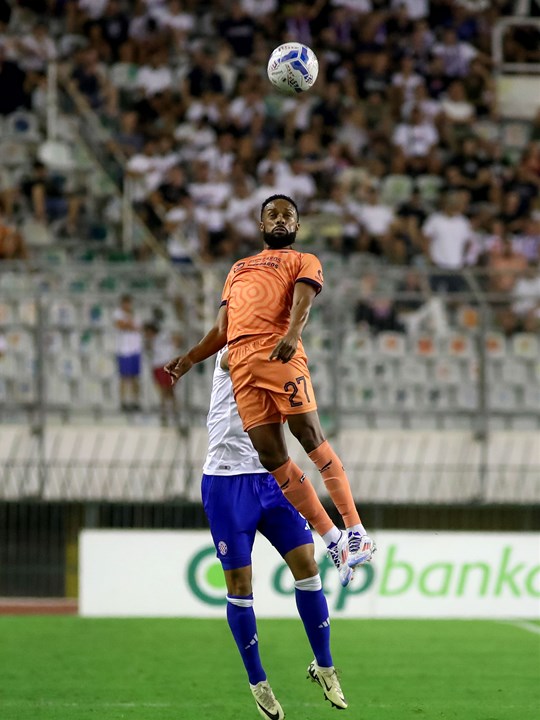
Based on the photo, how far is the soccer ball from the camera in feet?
27.6

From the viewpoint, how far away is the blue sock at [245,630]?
7.66 meters

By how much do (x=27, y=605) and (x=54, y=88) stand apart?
674 centimetres

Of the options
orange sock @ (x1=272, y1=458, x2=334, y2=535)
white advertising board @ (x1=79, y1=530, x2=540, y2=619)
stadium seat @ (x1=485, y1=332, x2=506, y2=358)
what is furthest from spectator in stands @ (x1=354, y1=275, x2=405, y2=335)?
orange sock @ (x1=272, y1=458, x2=334, y2=535)

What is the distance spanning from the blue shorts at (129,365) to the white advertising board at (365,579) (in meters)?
2.09

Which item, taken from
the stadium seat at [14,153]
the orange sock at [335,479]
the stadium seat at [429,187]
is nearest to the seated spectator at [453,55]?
the stadium seat at [429,187]

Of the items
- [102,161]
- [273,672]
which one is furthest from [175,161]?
[273,672]

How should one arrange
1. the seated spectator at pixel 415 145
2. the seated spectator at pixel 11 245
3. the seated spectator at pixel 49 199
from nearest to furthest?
the seated spectator at pixel 11 245 → the seated spectator at pixel 49 199 → the seated spectator at pixel 415 145

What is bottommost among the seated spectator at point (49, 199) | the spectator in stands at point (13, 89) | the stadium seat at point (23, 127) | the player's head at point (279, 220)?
the player's head at point (279, 220)

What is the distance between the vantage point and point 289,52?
27.8ft

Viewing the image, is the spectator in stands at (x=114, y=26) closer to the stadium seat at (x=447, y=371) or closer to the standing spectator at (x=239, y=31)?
the standing spectator at (x=239, y=31)

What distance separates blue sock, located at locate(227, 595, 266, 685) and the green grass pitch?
52 centimetres

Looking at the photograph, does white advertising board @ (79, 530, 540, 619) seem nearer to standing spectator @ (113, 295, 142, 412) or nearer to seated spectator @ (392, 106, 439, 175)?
standing spectator @ (113, 295, 142, 412)

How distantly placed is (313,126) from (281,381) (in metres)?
12.3

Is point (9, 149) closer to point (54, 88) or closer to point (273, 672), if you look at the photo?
point (54, 88)
